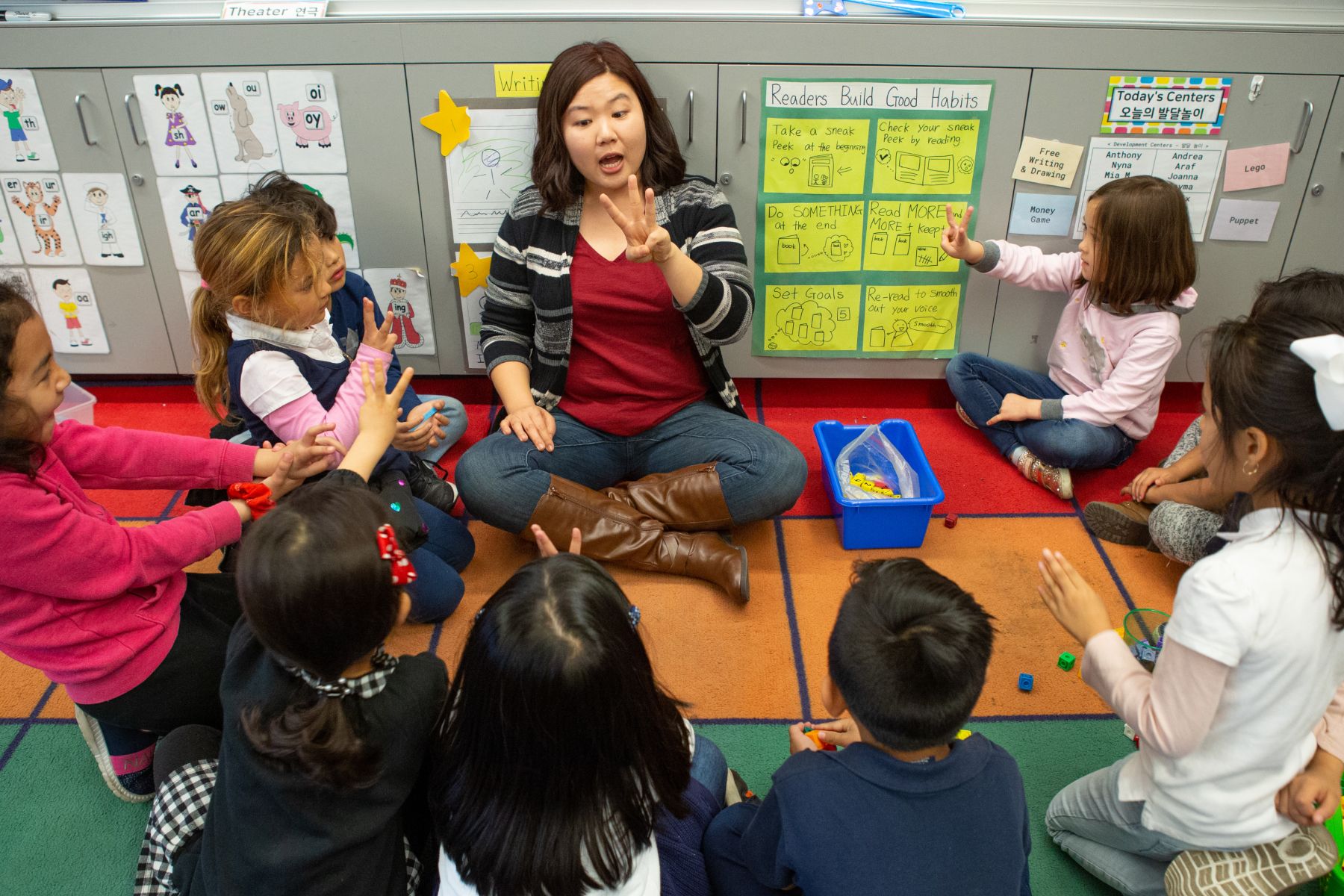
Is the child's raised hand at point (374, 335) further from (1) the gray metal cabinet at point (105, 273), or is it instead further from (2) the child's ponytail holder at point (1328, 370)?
(2) the child's ponytail holder at point (1328, 370)

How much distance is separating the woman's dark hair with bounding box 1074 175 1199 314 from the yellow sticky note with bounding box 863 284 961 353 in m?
0.38

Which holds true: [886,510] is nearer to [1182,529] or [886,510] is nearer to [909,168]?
[1182,529]

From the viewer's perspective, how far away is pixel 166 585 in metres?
1.45

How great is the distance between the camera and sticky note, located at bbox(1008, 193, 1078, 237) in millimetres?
2312

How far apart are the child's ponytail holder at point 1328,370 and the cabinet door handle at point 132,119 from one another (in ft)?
7.85

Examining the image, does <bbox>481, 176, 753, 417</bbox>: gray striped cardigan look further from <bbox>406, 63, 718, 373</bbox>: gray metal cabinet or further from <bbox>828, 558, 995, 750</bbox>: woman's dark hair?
<bbox>828, 558, 995, 750</bbox>: woman's dark hair

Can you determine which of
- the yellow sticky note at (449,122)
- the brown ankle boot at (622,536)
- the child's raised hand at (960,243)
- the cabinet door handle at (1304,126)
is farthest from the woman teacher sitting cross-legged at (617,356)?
the cabinet door handle at (1304,126)

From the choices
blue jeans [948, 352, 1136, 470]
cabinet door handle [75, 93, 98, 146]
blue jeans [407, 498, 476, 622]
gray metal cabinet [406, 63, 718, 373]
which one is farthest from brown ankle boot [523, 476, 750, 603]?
cabinet door handle [75, 93, 98, 146]

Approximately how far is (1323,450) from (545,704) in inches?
36.7

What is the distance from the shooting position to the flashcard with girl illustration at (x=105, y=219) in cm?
230

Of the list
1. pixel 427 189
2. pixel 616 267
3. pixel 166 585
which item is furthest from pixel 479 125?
pixel 166 585

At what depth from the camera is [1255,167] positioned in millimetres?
2262

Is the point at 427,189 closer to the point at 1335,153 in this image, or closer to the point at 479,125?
the point at 479,125

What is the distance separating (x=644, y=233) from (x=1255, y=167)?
1.57 m
